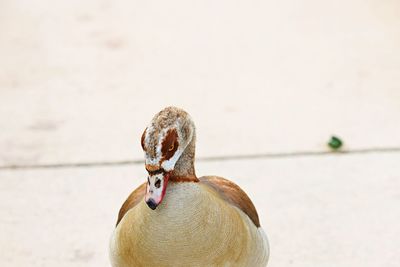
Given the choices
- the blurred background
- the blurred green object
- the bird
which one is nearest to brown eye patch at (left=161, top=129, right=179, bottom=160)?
the bird

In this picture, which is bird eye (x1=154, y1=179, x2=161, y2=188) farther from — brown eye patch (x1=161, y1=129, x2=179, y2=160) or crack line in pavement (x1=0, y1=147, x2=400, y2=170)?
crack line in pavement (x1=0, y1=147, x2=400, y2=170)

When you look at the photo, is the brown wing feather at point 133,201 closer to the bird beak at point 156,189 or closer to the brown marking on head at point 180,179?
the brown marking on head at point 180,179

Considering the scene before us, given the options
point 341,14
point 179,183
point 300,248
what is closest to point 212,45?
point 341,14

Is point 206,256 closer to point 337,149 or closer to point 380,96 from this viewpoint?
point 337,149

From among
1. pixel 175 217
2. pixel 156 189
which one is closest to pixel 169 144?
pixel 156 189

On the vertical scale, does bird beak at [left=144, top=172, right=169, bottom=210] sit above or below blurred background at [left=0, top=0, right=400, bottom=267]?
above

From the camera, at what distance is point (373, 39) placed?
20.5 feet

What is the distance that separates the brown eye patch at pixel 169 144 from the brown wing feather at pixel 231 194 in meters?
0.52

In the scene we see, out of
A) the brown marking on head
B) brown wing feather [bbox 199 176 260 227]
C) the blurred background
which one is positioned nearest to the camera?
the brown marking on head

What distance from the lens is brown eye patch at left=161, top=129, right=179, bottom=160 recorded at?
9.09 ft

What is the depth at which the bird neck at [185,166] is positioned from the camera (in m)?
3.00

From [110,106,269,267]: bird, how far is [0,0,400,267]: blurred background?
1.06 metres

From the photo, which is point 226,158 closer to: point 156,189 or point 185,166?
point 185,166

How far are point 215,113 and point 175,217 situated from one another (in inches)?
101
